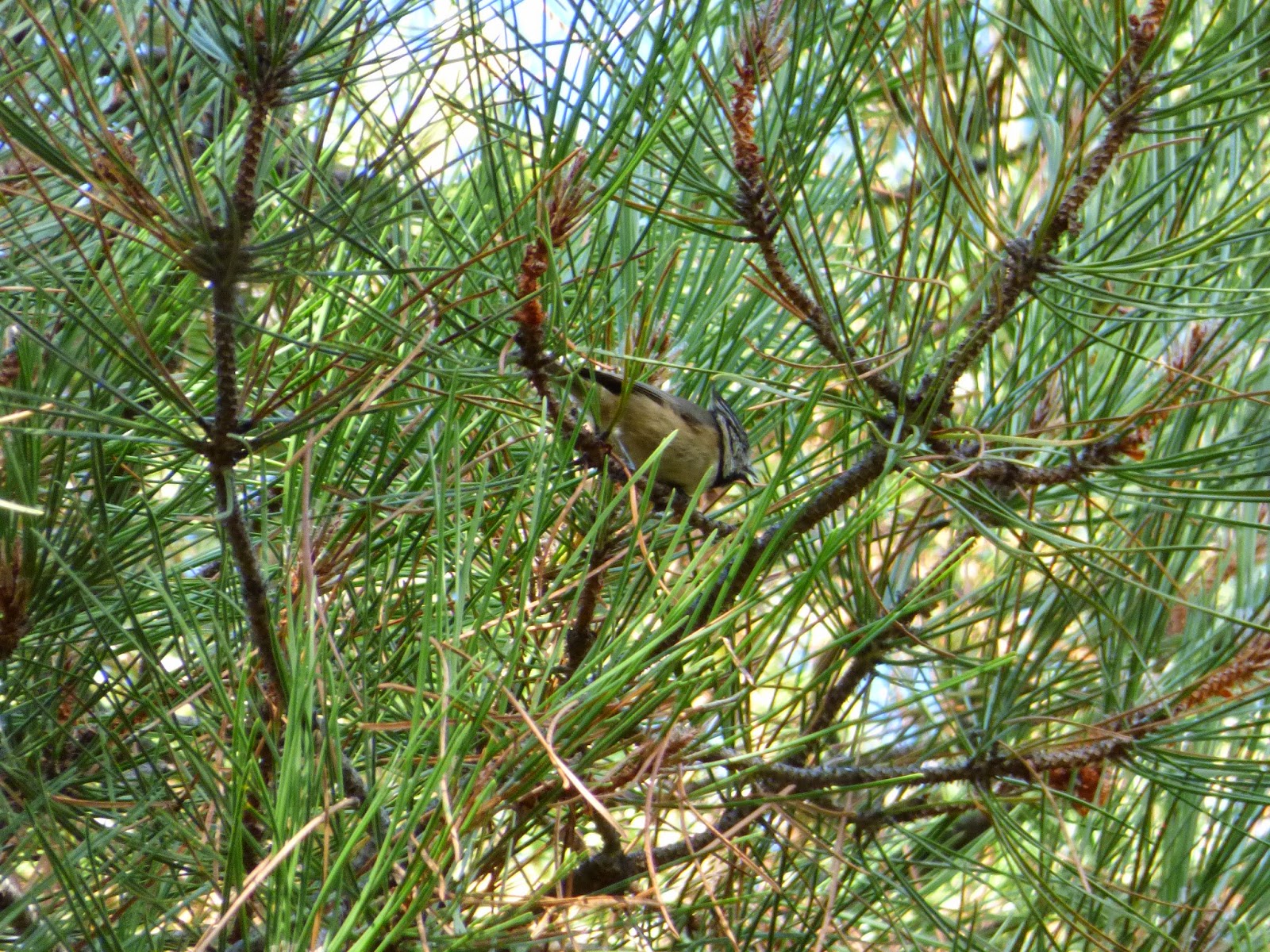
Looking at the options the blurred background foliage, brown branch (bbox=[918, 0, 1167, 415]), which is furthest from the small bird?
brown branch (bbox=[918, 0, 1167, 415])

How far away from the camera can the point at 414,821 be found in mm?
732

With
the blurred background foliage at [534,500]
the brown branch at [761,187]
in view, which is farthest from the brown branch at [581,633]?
the brown branch at [761,187]

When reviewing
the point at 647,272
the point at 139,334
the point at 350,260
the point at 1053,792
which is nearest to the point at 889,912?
the point at 1053,792

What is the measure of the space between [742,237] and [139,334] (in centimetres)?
59

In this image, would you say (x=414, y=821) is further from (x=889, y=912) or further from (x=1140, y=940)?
(x=1140, y=940)

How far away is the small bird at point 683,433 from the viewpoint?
1692 mm

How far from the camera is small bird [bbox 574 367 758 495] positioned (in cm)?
169

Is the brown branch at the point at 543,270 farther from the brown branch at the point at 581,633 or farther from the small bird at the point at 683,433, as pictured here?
the small bird at the point at 683,433

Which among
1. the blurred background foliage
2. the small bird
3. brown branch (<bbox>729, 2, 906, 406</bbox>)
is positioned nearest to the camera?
the blurred background foliage

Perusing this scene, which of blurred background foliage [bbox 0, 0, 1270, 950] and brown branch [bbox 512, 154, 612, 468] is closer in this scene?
blurred background foliage [bbox 0, 0, 1270, 950]

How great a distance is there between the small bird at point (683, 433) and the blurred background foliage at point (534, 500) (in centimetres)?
8

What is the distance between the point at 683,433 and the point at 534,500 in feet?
3.72

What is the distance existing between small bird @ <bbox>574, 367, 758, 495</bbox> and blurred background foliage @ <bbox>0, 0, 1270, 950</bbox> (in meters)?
0.08

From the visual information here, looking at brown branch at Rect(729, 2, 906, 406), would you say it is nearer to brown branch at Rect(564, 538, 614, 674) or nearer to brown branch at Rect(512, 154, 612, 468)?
brown branch at Rect(512, 154, 612, 468)
